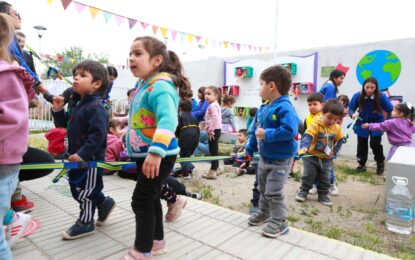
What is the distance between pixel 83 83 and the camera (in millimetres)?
2676

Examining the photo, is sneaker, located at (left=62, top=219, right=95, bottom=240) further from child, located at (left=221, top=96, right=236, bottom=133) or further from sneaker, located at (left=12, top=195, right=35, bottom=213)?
child, located at (left=221, top=96, right=236, bottom=133)

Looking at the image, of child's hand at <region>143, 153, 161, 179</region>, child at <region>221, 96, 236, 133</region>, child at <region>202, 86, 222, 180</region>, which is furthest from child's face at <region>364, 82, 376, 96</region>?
child's hand at <region>143, 153, 161, 179</region>

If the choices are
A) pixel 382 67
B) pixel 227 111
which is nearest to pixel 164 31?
pixel 227 111

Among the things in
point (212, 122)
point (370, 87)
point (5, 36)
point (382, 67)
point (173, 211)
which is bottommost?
point (173, 211)

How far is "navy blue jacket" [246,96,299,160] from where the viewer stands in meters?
2.78

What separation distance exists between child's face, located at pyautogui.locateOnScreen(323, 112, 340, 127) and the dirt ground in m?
1.12

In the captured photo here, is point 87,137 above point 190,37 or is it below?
below

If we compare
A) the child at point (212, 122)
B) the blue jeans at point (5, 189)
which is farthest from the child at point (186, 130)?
the blue jeans at point (5, 189)

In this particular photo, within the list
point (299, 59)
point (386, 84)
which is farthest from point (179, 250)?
point (299, 59)

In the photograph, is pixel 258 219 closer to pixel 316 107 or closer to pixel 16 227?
pixel 16 227

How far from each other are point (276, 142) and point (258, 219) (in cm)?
81

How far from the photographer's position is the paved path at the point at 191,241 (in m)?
2.49

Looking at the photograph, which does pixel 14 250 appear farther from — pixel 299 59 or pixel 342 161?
Result: pixel 299 59

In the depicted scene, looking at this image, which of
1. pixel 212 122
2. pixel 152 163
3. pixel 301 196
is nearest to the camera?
pixel 152 163
